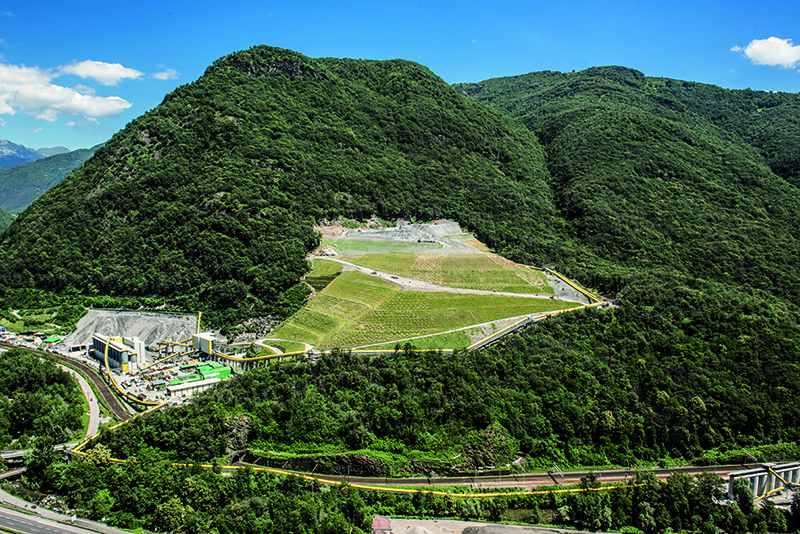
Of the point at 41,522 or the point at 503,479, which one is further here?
the point at 503,479

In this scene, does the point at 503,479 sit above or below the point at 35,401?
below

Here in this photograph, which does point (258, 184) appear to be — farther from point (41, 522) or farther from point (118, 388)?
point (41, 522)

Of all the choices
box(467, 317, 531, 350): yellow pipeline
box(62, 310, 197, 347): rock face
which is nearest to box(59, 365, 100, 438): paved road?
box(62, 310, 197, 347): rock face

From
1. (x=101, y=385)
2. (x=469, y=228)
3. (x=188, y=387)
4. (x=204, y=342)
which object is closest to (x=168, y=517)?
(x=188, y=387)

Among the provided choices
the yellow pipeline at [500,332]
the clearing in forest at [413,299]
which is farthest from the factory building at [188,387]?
the yellow pipeline at [500,332]

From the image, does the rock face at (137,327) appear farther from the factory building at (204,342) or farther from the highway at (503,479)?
the highway at (503,479)

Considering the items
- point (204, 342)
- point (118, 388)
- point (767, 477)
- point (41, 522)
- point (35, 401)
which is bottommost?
point (767, 477)
